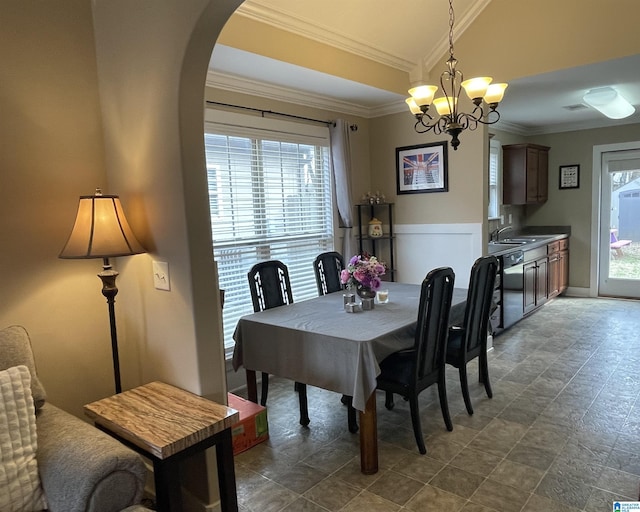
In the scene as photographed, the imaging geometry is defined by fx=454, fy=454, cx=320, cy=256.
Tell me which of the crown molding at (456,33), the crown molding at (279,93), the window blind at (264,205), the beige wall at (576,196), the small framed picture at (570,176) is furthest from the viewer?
the small framed picture at (570,176)

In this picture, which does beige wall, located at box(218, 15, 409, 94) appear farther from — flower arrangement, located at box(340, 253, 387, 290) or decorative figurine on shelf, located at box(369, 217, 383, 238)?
flower arrangement, located at box(340, 253, 387, 290)

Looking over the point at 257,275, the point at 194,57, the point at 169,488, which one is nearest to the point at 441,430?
the point at 257,275

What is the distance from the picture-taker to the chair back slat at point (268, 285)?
3184mm

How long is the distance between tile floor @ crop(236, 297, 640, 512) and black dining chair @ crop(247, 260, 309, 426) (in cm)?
42

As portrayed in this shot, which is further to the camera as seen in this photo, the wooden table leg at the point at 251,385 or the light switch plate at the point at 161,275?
the wooden table leg at the point at 251,385

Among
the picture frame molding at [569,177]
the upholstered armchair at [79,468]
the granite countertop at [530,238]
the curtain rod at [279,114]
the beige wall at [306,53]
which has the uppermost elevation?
the beige wall at [306,53]

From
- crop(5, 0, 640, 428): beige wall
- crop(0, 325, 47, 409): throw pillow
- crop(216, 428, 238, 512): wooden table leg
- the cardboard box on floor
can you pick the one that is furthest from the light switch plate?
the cardboard box on floor

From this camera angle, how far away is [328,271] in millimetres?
3746

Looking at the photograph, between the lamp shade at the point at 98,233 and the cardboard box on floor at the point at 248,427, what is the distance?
1.25m

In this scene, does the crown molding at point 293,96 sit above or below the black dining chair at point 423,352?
above

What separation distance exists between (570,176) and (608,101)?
2.28 m

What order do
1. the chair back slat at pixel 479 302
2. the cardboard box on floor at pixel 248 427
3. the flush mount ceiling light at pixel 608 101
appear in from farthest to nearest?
the flush mount ceiling light at pixel 608 101
the chair back slat at pixel 479 302
the cardboard box on floor at pixel 248 427

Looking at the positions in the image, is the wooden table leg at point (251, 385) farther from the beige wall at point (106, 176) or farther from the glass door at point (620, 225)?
the glass door at point (620, 225)

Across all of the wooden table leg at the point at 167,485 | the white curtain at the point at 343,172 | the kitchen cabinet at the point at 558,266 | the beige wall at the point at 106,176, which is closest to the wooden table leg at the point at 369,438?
Answer: the beige wall at the point at 106,176
